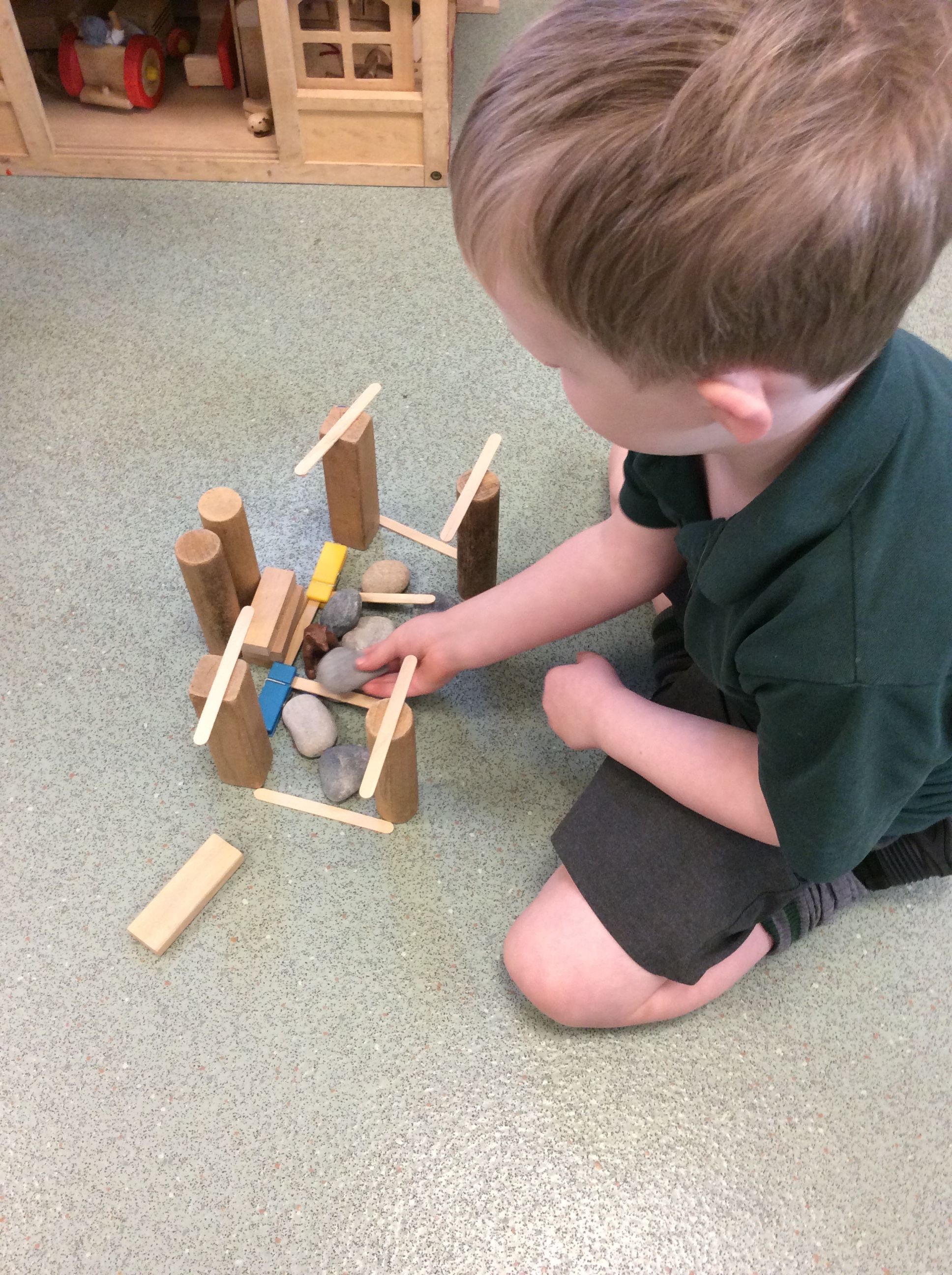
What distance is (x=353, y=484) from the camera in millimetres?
883

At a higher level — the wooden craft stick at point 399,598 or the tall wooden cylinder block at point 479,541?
the tall wooden cylinder block at point 479,541

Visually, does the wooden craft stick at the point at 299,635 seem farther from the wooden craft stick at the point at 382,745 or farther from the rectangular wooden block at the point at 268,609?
the wooden craft stick at the point at 382,745

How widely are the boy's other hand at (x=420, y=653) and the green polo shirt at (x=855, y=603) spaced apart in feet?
1.06

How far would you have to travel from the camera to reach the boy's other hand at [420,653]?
81 cm

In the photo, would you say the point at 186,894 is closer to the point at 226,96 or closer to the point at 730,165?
the point at 730,165

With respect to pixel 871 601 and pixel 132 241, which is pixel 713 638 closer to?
pixel 871 601

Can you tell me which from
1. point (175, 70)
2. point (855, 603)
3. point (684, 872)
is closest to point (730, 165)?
point (855, 603)

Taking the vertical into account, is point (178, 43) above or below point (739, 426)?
below

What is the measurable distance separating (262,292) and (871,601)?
982 mm

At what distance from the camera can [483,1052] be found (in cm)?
70

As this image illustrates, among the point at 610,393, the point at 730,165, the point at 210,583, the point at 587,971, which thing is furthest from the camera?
the point at 210,583

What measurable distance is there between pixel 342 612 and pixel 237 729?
180mm

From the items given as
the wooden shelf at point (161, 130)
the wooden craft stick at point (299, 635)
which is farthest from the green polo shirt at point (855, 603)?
the wooden shelf at point (161, 130)

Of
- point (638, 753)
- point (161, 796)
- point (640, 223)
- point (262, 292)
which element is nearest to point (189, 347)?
point (262, 292)
